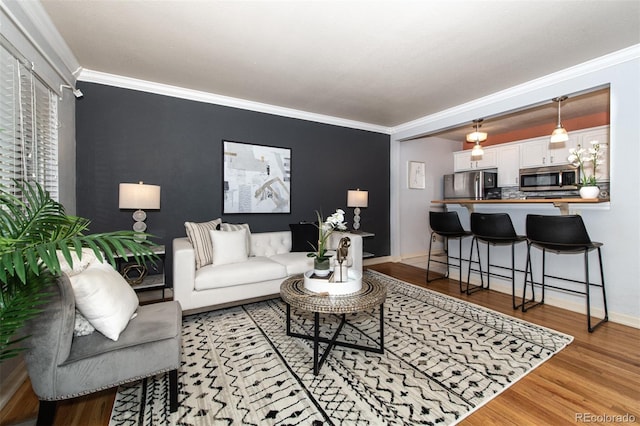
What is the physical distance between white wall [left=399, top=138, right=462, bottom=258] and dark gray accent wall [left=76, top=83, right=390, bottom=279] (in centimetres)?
120

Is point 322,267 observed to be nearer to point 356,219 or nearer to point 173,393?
point 173,393

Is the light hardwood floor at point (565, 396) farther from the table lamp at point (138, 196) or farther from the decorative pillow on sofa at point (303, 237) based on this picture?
the decorative pillow on sofa at point (303, 237)

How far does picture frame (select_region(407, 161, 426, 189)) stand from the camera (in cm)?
557

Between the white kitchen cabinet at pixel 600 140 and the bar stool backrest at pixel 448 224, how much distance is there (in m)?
2.27

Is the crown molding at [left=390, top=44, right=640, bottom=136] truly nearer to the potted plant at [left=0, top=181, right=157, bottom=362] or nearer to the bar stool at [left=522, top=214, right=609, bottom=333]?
the bar stool at [left=522, top=214, right=609, bottom=333]

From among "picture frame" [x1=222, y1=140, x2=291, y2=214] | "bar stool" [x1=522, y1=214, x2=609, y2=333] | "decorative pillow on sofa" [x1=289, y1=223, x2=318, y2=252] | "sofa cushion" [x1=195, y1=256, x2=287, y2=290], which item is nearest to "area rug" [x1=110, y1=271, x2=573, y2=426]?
"sofa cushion" [x1=195, y1=256, x2=287, y2=290]

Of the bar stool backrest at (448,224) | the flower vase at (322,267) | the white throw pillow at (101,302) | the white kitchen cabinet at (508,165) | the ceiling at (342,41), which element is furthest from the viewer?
the white kitchen cabinet at (508,165)

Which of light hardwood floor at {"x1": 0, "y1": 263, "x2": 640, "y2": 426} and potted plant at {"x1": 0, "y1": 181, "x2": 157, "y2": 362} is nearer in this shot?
potted plant at {"x1": 0, "y1": 181, "x2": 157, "y2": 362}

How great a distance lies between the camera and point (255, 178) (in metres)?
3.98

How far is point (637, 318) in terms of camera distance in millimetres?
2557

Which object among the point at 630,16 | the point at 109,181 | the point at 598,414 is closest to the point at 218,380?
the point at 598,414

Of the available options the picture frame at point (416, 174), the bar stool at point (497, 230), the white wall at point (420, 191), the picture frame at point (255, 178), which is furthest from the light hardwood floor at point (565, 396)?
the picture frame at point (416, 174)

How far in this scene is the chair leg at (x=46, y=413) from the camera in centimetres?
134

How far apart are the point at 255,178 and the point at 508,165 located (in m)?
4.59
